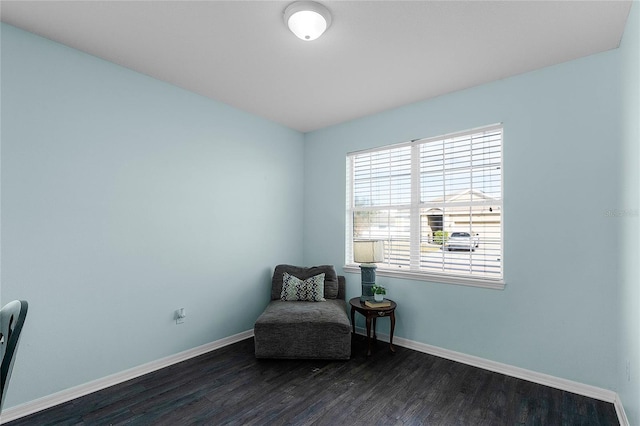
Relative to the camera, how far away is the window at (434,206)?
3.10m

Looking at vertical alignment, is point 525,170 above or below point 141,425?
above

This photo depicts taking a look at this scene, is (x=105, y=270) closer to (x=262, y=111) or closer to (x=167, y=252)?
(x=167, y=252)

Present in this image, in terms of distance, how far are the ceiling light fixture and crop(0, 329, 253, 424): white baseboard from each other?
3.05 meters

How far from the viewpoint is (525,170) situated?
2.85 meters

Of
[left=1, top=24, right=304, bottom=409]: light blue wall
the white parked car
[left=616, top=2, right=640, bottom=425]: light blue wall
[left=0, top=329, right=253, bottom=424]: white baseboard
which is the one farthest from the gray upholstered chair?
the white parked car

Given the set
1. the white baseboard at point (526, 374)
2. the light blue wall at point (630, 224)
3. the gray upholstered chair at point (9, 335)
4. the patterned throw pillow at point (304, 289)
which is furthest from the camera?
the patterned throw pillow at point (304, 289)

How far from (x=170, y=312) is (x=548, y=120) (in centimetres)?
384

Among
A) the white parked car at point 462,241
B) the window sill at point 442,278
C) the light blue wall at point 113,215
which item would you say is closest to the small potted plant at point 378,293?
the window sill at point 442,278

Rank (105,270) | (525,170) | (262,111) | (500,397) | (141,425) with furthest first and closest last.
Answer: (262,111)
(525,170)
(105,270)
(500,397)
(141,425)

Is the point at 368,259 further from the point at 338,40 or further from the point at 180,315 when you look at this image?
the point at 338,40

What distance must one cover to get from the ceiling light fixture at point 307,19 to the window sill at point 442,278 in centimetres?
251

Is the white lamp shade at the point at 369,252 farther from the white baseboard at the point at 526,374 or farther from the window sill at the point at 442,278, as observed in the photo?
the white baseboard at the point at 526,374

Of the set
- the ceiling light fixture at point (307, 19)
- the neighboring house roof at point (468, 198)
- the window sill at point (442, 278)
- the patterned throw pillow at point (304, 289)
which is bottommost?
the patterned throw pillow at point (304, 289)

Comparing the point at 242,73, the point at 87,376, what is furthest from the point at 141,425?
the point at 242,73
